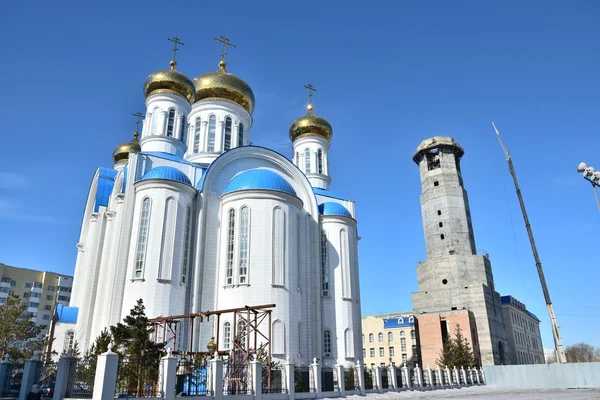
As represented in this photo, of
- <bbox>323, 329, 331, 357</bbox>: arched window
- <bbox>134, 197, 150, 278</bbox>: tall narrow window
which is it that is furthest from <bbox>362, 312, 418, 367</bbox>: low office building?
<bbox>134, 197, 150, 278</bbox>: tall narrow window

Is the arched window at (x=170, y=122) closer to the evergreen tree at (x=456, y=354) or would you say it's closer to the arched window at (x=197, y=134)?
the arched window at (x=197, y=134)

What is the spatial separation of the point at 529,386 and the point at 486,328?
1144cm

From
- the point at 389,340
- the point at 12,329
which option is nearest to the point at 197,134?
the point at 12,329

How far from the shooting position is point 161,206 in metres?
19.9

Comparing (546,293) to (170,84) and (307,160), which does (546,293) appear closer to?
(307,160)

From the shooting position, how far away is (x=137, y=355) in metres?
13.5

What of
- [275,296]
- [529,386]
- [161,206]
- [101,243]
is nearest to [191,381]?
[275,296]

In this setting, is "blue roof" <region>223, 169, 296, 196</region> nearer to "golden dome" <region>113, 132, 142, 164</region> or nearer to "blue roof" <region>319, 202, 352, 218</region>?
"blue roof" <region>319, 202, 352, 218</region>

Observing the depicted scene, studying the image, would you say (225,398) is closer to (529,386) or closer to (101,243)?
(101,243)

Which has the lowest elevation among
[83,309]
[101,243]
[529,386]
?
[529,386]

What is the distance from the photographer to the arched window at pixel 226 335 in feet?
62.3

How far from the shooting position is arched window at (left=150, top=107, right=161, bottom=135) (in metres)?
24.4

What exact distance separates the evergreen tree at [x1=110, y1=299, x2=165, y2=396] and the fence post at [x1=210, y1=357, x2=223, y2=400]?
4.59 ft

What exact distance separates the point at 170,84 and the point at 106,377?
17988 mm
